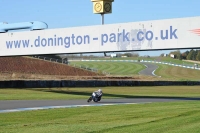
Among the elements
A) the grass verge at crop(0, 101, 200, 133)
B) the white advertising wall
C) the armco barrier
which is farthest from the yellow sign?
the armco barrier

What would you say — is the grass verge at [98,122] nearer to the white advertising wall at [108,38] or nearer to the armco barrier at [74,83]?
the white advertising wall at [108,38]

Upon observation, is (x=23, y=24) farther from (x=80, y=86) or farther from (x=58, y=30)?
(x=80, y=86)

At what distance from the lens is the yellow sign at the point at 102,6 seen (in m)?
27.6

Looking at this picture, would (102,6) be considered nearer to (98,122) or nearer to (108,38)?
(108,38)

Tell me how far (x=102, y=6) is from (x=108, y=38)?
192 centimetres

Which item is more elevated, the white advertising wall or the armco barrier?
the white advertising wall

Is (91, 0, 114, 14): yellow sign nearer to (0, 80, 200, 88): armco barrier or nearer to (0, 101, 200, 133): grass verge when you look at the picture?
(0, 101, 200, 133): grass verge

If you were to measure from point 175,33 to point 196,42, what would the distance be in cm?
142

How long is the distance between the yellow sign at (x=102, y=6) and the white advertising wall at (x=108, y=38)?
963 millimetres

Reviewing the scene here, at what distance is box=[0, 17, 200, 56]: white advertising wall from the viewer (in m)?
25.2

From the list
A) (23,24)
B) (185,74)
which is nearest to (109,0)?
(23,24)

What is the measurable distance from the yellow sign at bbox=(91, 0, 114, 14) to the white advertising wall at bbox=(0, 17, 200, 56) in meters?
0.96

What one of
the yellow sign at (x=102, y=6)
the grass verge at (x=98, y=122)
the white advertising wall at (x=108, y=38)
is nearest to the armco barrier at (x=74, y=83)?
the white advertising wall at (x=108, y=38)

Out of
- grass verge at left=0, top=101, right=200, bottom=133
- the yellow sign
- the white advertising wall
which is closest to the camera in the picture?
grass verge at left=0, top=101, right=200, bottom=133
